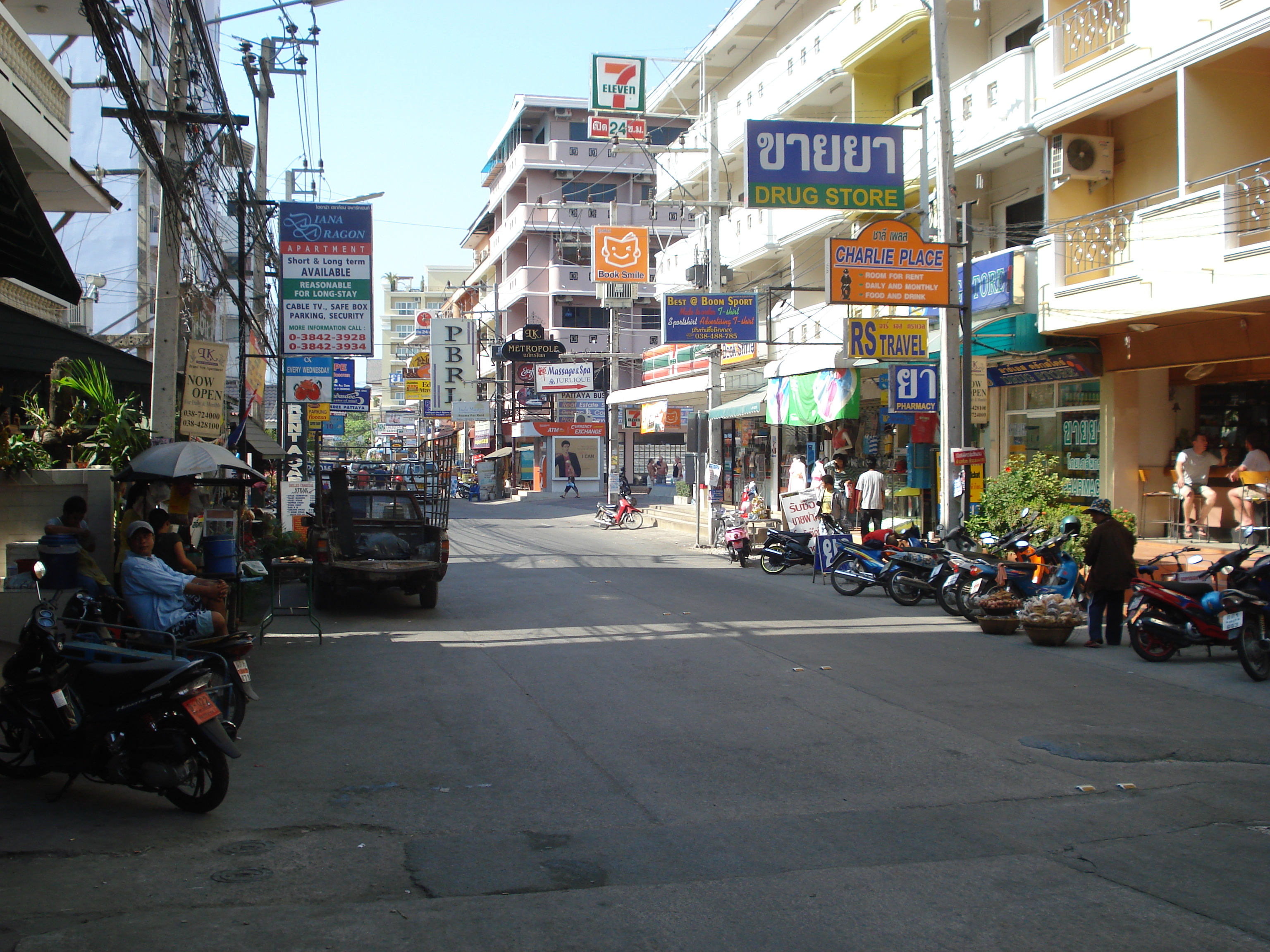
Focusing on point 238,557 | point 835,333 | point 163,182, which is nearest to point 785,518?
point 835,333

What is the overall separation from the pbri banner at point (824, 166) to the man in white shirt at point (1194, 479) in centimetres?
586

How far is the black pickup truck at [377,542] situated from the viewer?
45.6 feet

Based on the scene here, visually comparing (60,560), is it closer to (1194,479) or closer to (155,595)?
(155,595)

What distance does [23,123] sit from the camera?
12.5m

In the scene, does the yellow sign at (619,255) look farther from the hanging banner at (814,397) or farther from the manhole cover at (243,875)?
the manhole cover at (243,875)

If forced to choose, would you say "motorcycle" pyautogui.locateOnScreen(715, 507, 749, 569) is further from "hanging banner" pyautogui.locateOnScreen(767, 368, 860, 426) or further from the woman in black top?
the woman in black top

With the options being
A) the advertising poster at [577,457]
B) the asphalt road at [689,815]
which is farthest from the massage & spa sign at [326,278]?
the advertising poster at [577,457]

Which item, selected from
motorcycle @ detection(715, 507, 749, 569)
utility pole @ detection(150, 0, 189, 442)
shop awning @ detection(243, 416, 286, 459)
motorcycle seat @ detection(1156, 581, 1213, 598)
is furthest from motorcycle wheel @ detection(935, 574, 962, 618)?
shop awning @ detection(243, 416, 286, 459)

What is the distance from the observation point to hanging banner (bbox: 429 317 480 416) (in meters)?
42.1

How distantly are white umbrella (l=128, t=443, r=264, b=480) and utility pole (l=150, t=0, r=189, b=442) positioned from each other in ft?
3.30

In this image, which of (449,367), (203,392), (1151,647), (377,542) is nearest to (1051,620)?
(1151,647)

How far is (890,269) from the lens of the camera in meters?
15.7

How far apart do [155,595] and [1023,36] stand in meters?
17.9

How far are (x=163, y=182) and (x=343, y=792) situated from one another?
7528 mm
